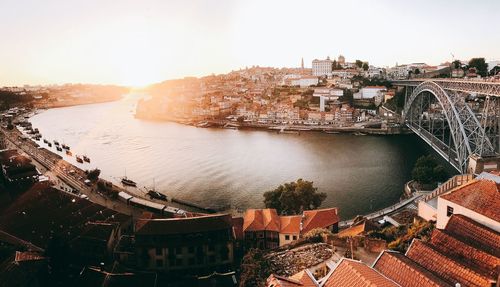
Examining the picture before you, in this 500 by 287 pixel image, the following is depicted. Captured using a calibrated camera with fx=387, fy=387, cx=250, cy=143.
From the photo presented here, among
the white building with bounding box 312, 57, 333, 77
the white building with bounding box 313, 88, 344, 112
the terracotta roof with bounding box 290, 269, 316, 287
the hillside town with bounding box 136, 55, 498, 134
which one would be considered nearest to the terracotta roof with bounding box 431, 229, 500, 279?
the terracotta roof with bounding box 290, 269, 316, 287

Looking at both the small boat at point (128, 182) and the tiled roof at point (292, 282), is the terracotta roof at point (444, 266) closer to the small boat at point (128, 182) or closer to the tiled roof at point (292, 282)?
the tiled roof at point (292, 282)

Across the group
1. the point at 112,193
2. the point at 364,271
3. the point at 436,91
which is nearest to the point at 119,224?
the point at 112,193

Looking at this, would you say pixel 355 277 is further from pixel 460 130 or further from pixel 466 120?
pixel 466 120

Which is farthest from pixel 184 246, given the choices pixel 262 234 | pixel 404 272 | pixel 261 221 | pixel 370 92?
pixel 370 92

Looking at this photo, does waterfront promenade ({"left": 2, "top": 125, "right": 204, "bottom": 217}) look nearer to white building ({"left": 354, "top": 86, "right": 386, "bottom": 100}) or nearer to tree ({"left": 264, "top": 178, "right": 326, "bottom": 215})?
tree ({"left": 264, "top": 178, "right": 326, "bottom": 215})

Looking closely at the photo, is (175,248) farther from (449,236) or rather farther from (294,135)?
(294,135)
